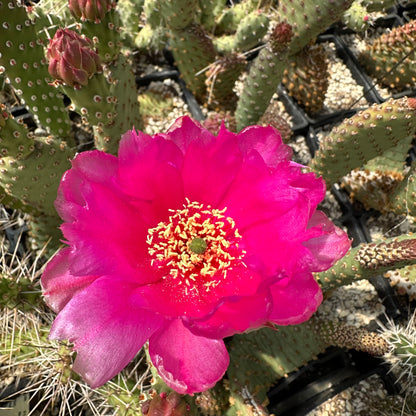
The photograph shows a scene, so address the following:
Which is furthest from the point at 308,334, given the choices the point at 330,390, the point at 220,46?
the point at 220,46

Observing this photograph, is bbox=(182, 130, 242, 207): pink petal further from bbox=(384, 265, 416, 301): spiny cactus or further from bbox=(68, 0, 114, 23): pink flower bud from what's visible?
bbox=(384, 265, 416, 301): spiny cactus

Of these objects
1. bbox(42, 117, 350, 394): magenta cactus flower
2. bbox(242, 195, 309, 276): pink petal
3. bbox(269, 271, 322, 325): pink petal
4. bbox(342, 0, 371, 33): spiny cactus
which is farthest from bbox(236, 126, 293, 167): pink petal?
bbox(342, 0, 371, 33): spiny cactus

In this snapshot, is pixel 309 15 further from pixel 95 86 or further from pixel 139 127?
pixel 95 86

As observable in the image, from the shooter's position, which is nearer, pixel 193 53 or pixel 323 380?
pixel 323 380

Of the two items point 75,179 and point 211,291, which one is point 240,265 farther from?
point 75,179

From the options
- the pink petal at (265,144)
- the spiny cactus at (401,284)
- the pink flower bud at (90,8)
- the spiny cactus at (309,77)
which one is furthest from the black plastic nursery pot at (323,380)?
the pink flower bud at (90,8)

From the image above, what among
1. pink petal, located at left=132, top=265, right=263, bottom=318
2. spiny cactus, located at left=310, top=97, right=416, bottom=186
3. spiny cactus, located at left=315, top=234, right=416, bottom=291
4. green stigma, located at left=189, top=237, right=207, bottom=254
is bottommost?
spiny cactus, located at left=315, top=234, right=416, bottom=291

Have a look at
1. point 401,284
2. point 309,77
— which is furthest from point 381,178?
point 309,77
